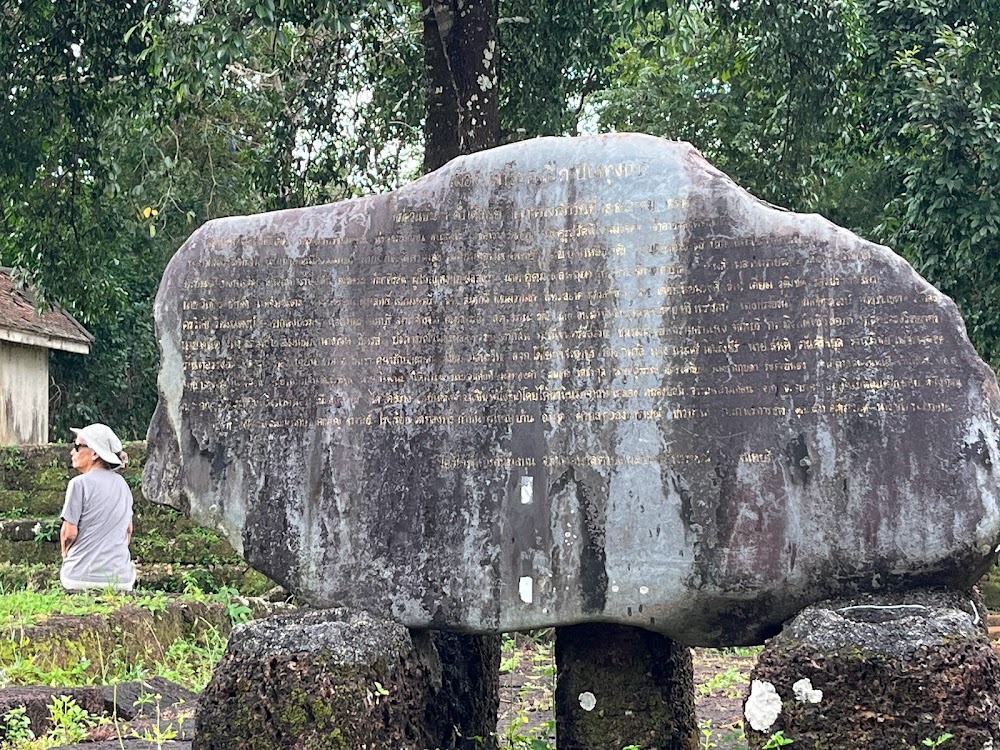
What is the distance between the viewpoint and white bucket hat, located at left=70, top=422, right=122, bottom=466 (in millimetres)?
6934

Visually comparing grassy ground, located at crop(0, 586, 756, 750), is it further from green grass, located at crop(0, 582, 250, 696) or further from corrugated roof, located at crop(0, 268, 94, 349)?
corrugated roof, located at crop(0, 268, 94, 349)

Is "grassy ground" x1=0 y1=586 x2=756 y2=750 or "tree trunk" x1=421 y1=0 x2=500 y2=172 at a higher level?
"tree trunk" x1=421 y1=0 x2=500 y2=172

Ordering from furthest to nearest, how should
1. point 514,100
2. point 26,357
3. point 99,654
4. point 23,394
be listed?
point 26,357
point 23,394
point 514,100
point 99,654

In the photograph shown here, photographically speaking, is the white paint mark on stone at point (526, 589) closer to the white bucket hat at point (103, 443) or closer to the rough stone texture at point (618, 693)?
the rough stone texture at point (618, 693)

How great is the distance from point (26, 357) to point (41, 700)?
35.5 feet

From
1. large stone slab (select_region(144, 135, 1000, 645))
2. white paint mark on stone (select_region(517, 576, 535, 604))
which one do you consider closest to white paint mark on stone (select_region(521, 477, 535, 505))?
large stone slab (select_region(144, 135, 1000, 645))

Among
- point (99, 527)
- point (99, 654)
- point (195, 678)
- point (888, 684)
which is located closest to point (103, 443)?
point (99, 527)

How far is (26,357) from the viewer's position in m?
15.0

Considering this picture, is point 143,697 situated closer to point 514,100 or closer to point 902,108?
point 514,100

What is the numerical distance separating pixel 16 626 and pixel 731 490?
394 centimetres

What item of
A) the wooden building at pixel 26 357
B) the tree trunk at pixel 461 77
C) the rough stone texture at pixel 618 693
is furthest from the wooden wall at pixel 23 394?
the rough stone texture at pixel 618 693

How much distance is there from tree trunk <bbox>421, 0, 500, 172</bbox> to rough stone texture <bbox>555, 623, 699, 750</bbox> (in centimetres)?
339

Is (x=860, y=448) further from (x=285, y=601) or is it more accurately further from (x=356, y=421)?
(x=285, y=601)

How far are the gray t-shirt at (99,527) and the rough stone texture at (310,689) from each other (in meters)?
3.25
